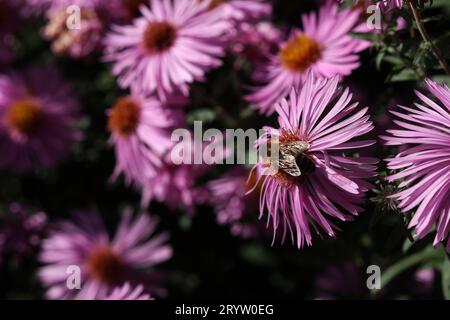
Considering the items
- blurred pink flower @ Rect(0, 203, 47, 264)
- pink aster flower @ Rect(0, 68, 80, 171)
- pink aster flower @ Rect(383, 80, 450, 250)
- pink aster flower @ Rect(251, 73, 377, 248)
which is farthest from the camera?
pink aster flower @ Rect(0, 68, 80, 171)

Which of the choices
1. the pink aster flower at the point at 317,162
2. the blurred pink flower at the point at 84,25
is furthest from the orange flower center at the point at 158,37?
the pink aster flower at the point at 317,162

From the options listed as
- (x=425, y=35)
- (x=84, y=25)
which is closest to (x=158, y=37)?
(x=84, y=25)

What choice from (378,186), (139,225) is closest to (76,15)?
(139,225)

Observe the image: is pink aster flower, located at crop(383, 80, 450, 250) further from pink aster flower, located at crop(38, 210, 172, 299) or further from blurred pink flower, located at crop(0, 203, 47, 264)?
blurred pink flower, located at crop(0, 203, 47, 264)

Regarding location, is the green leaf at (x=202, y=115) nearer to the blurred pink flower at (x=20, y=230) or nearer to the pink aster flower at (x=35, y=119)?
the pink aster flower at (x=35, y=119)

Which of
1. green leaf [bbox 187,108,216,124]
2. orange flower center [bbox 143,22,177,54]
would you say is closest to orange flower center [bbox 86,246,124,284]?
green leaf [bbox 187,108,216,124]

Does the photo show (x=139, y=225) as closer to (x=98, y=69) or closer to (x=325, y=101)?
(x=98, y=69)

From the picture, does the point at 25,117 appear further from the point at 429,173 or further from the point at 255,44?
the point at 429,173

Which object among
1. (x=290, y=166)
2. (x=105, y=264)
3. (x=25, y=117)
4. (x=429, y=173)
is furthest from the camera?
(x=25, y=117)
